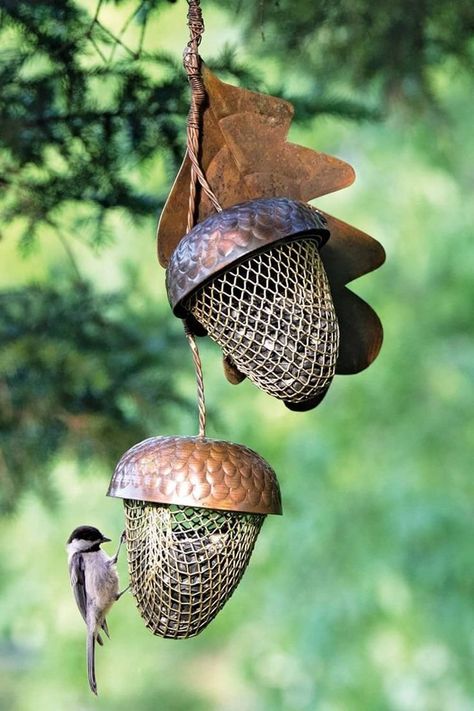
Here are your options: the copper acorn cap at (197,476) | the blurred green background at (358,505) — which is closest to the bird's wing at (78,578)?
the copper acorn cap at (197,476)

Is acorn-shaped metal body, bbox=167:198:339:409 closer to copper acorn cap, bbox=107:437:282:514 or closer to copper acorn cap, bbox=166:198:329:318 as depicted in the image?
copper acorn cap, bbox=166:198:329:318

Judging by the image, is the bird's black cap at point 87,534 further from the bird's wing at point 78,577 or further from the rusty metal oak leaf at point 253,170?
the rusty metal oak leaf at point 253,170

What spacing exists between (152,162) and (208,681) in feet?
22.1

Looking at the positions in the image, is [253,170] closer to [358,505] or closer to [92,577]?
[92,577]

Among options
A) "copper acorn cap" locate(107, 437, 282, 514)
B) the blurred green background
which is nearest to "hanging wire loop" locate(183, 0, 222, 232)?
"copper acorn cap" locate(107, 437, 282, 514)

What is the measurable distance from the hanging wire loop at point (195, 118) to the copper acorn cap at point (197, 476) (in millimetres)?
278

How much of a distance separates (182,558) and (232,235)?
1.22 feet

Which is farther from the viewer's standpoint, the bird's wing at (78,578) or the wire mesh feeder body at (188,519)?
the bird's wing at (78,578)

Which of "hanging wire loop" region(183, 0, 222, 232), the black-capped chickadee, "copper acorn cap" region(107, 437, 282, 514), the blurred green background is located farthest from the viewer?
the blurred green background

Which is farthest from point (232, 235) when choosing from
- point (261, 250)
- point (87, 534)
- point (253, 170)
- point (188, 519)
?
point (87, 534)

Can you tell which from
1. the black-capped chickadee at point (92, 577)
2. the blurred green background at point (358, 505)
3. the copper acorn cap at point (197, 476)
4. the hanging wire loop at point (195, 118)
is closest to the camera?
the copper acorn cap at point (197, 476)

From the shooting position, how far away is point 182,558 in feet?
4.32

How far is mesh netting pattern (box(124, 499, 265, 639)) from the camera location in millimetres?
1317

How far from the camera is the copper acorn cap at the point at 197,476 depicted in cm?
124
